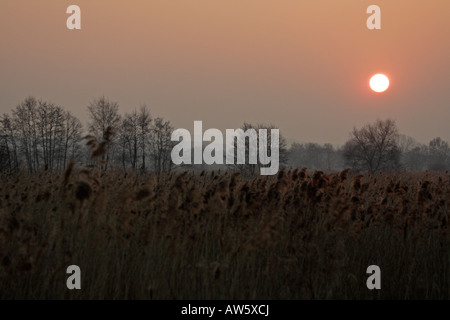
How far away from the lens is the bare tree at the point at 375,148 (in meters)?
92.2

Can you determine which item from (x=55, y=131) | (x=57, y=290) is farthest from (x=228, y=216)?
(x=55, y=131)

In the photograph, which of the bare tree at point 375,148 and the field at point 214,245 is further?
the bare tree at point 375,148

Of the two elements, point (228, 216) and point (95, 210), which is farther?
point (228, 216)

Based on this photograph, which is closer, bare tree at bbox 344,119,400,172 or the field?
the field

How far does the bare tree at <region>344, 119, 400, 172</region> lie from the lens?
92.2 metres

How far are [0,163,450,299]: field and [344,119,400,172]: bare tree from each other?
86511 millimetres

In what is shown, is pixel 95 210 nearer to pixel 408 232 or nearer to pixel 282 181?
pixel 282 181

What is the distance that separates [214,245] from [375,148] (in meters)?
93.2

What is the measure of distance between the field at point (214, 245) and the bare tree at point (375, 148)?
86511mm

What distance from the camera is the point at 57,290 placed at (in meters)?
5.41

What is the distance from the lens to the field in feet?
17.9

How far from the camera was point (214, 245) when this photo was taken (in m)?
6.85

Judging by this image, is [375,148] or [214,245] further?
[375,148]
